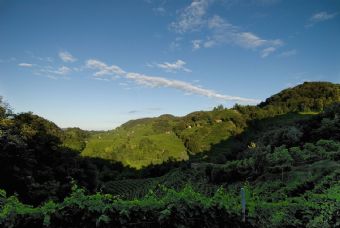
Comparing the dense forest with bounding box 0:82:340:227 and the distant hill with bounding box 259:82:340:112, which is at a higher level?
the distant hill with bounding box 259:82:340:112

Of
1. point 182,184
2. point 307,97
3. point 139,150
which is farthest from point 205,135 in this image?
point 182,184

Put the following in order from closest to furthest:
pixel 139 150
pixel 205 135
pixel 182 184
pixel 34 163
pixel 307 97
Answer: pixel 34 163
pixel 182 184
pixel 139 150
pixel 307 97
pixel 205 135

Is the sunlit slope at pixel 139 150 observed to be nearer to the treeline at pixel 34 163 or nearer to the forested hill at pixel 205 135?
the forested hill at pixel 205 135

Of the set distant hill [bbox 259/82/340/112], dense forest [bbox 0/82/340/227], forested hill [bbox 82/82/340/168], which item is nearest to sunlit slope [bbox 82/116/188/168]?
forested hill [bbox 82/82/340/168]

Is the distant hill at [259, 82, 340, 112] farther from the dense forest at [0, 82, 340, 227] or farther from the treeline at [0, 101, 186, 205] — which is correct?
the treeline at [0, 101, 186, 205]

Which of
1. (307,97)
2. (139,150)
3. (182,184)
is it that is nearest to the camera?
(182,184)

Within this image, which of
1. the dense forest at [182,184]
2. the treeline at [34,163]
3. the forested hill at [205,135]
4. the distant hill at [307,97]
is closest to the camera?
the dense forest at [182,184]

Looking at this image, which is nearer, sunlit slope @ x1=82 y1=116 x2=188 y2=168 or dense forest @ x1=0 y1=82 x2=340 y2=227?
dense forest @ x1=0 y1=82 x2=340 y2=227

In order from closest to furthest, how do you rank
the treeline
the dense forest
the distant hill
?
the dense forest → the treeline → the distant hill

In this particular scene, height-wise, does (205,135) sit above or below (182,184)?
above

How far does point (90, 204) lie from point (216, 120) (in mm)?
136524

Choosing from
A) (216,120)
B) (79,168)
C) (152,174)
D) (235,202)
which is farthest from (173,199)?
(216,120)

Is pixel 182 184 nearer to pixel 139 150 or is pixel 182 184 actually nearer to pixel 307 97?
pixel 139 150

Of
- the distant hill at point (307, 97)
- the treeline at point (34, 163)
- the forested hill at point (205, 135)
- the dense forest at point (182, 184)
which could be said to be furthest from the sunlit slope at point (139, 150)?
the treeline at point (34, 163)
